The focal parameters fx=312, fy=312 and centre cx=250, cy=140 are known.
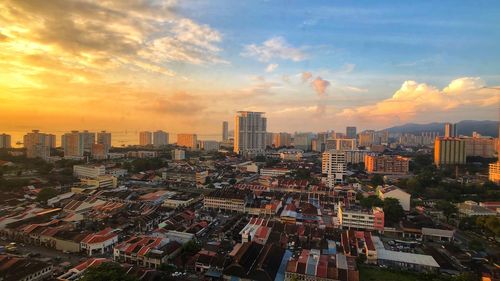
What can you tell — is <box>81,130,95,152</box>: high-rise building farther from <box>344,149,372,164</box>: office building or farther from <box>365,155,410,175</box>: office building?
<box>365,155,410,175</box>: office building

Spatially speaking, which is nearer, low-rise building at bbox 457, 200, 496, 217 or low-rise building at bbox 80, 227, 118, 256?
low-rise building at bbox 80, 227, 118, 256

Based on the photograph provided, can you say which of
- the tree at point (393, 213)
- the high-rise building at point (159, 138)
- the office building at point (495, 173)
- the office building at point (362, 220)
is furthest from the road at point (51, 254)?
the high-rise building at point (159, 138)

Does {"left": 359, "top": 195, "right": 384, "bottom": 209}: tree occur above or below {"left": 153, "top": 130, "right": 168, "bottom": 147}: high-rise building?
below

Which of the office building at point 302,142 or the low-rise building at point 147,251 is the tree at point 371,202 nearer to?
the low-rise building at point 147,251

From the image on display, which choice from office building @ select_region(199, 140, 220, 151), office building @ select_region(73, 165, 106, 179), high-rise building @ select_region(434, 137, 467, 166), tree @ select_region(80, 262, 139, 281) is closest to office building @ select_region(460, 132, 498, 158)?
high-rise building @ select_region(434, 137, 467, 166)

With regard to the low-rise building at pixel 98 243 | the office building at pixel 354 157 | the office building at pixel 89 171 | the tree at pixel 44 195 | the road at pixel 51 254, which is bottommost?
the road at pixel 51 254

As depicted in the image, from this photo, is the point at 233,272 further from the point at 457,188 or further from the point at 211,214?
the point at 457,188

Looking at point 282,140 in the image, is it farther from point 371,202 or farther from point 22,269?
point 22,269
